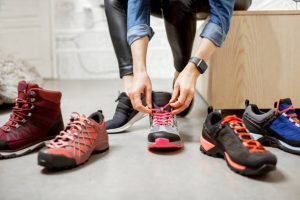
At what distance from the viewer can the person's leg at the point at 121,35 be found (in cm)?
105

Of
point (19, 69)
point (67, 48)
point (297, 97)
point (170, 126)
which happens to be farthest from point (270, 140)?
point (67, 48)

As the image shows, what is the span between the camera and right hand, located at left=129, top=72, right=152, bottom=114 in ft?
3.12

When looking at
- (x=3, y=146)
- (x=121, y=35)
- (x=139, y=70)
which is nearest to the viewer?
(x=3, y=146)

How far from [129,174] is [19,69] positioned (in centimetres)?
128

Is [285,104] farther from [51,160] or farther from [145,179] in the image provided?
[51,160]

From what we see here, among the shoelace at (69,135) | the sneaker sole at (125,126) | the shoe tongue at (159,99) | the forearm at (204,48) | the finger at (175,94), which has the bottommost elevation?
the sneaker sole at (125,126)

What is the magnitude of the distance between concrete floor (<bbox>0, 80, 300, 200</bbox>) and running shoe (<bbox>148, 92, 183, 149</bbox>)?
0.03m

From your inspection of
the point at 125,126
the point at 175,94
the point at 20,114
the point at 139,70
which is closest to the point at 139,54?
the point at 139,70

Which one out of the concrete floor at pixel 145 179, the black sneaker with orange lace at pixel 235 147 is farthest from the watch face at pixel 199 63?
the concrete floor at pixel 145 179

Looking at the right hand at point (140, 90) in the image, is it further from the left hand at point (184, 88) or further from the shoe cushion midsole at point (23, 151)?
the shoe cushion midsole at point (23, 151)

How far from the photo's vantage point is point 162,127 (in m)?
0.93

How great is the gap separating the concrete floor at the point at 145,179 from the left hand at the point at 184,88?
14 centimetres

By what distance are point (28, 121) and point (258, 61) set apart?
0.87 metres

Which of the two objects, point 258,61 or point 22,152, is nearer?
point 22,152
